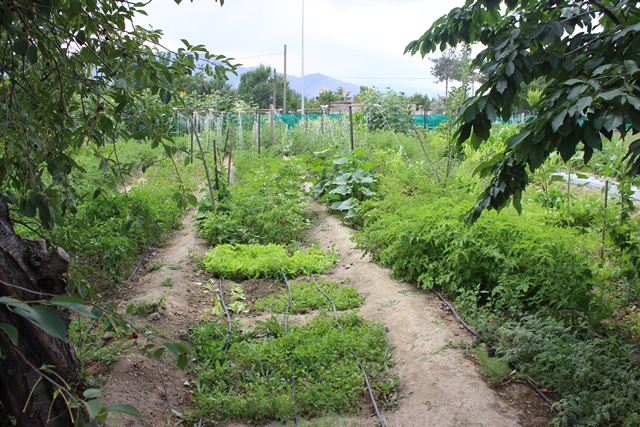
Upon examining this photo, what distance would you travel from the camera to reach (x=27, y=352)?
6.32ft

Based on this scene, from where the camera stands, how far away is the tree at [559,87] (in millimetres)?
2195

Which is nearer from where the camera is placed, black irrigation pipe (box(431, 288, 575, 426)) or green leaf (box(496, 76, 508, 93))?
green leaf (box(496, 76, 508, 93))

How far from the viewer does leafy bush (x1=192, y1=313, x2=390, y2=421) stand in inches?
156

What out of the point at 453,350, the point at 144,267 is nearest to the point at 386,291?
the point at 453,350

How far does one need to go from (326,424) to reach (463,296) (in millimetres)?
2154

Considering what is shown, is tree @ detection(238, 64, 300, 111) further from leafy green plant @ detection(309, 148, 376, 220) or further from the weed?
the weed

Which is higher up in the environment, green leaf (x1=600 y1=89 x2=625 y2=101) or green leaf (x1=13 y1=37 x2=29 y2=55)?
green leaf (x1=13 y1=37 x2=29 y2=55)

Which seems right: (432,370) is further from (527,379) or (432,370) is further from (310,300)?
(310,300)

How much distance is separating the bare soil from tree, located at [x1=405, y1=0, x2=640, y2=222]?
1459mm

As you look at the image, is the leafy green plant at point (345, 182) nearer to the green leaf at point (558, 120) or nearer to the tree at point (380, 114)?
the tree at point (380, 114)

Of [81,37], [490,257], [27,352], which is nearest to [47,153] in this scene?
[81,37]

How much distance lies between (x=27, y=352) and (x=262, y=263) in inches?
201

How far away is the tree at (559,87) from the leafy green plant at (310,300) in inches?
107

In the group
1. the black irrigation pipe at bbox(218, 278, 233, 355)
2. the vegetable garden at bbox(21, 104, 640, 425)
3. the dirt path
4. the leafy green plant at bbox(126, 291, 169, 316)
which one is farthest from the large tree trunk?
the leafy green plant at bbox(126, 291, 169, 316)
